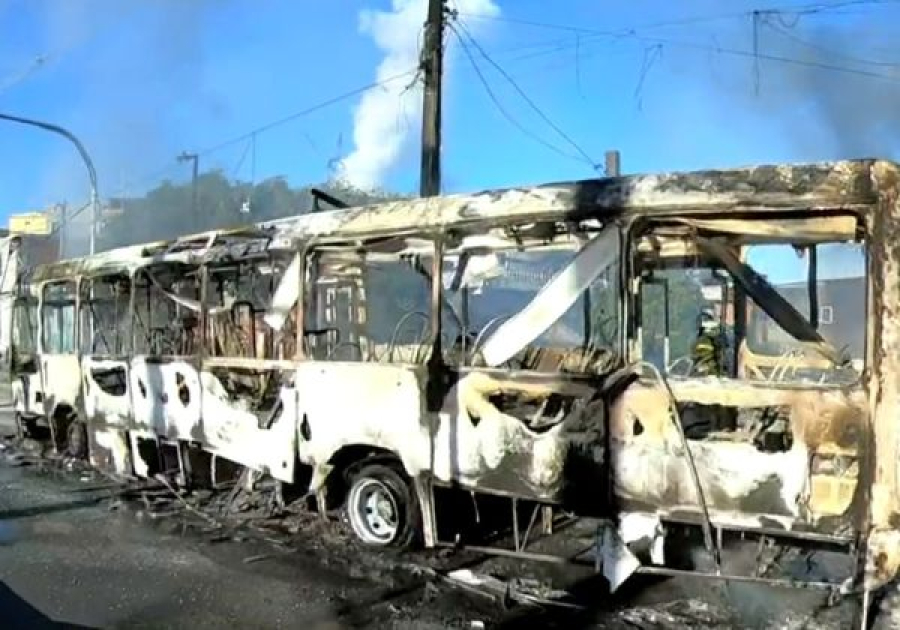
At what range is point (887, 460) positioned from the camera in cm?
508

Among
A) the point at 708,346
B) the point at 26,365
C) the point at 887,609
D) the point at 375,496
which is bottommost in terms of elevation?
the point at 887,609

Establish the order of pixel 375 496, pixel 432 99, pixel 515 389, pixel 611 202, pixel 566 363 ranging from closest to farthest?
pixel 611 202
pixel 515 389
pixel 566 363
pixel 375 496
pixel 432 99

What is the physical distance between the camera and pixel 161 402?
34.0 feet

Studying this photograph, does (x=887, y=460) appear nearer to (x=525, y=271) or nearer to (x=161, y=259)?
(x=525, y=271)

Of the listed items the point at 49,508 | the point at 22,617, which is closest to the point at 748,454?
the point at 22,617

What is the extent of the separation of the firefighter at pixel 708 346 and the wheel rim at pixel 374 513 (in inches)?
104

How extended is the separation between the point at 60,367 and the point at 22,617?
24.1ft

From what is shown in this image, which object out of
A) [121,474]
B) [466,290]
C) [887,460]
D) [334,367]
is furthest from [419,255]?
[121,474]

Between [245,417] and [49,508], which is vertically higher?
[245,417]

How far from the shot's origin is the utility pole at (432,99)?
48.0 ft

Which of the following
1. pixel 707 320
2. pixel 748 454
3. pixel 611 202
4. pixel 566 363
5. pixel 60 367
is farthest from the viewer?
pixel 60 367

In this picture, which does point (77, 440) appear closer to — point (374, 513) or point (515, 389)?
point (374, 513)

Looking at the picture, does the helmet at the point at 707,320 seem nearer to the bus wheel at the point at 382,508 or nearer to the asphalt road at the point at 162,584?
the bus wheel at the point at 382,508

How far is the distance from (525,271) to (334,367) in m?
1.81
